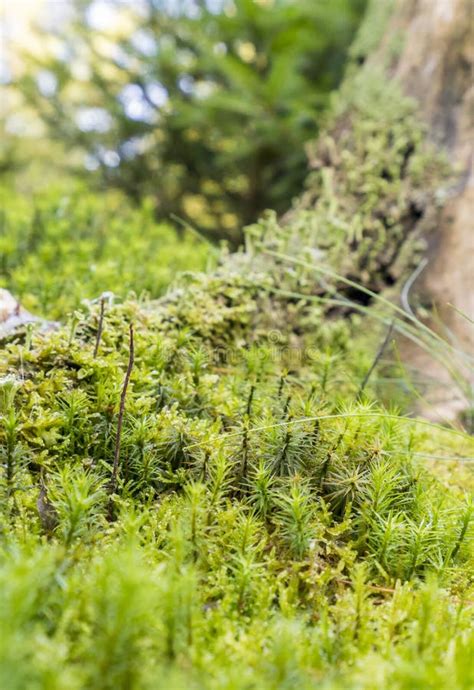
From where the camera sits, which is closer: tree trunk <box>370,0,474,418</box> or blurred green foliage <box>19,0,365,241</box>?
tree trunk <box>370,0,474,418</box>

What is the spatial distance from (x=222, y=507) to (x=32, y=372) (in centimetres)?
79

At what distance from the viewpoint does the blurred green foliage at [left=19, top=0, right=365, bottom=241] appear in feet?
16.1

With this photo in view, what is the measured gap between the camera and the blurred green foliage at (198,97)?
4.91 metres

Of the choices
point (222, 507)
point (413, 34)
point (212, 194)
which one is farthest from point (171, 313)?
point (212, 194)

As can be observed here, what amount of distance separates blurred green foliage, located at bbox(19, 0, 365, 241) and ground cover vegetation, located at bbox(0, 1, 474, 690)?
277 centimetres

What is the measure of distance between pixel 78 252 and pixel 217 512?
211cm

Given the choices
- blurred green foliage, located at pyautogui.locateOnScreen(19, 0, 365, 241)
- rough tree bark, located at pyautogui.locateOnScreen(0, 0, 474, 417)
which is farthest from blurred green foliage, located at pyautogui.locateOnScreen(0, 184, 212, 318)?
blurred green foliage, located at pyautogui.locateOnScreen(19, 0, 365, 241)

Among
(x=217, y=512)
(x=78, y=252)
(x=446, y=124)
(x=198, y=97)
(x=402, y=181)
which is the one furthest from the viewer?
(x=198, y=97)

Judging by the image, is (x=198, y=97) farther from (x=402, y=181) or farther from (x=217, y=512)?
(x=217, y=512)

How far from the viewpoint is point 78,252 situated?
3318 millimetres

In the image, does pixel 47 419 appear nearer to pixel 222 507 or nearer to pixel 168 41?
pixel 222 507

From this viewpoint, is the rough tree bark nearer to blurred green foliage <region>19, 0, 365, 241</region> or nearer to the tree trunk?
the tree trunk

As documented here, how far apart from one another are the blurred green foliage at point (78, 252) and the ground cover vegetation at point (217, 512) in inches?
7.7

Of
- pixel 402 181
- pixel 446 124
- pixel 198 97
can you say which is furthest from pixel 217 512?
pixel 198 97
